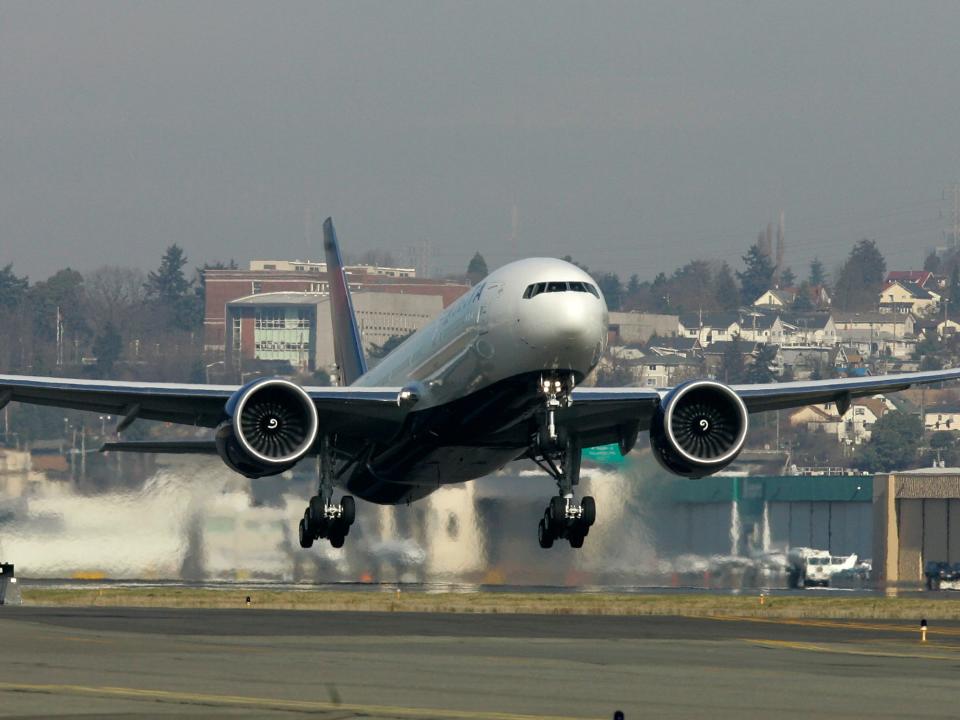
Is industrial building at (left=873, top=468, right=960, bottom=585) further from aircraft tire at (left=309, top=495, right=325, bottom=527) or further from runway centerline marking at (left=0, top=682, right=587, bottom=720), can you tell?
runway centerline marking at (left=0, top=682, right=587, bottom=720)

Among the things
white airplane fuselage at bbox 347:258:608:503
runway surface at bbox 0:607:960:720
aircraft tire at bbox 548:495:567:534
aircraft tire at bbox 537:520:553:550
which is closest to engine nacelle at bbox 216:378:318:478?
white airplane fuselage at bbox 347:258:608:503

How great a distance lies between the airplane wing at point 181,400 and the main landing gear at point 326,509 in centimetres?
79

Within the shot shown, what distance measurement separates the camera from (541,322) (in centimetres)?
3669

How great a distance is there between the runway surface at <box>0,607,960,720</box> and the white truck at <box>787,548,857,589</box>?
2572 cm

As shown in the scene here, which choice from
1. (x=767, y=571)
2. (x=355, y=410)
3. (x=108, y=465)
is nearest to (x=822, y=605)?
(x=355, y=410)

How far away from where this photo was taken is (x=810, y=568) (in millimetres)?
66688

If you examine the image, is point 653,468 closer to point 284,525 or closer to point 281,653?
point 284,525

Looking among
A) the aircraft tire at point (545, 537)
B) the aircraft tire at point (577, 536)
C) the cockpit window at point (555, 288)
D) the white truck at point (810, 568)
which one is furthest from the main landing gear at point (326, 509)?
the white truck at point (810, 568)

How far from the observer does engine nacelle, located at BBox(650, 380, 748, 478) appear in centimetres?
4138

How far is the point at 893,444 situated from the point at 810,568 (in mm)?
125444

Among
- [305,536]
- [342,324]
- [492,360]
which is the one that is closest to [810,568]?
[342,324]

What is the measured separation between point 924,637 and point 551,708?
14555 mm

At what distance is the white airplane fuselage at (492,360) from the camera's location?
3681 centimetres

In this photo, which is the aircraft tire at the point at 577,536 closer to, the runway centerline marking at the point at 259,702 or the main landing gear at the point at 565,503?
the main landing gear at the point at 565,503
